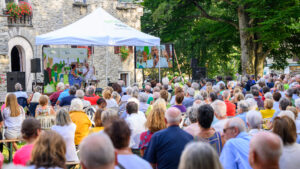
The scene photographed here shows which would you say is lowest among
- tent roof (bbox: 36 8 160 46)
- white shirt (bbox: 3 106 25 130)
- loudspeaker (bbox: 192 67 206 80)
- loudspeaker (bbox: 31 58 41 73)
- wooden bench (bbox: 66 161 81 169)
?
wooden bench (bbox: 66 161 81 169)

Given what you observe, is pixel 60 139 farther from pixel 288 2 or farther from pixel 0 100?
pixel 288 2

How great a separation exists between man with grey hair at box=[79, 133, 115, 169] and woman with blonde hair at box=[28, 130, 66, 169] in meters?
0.70

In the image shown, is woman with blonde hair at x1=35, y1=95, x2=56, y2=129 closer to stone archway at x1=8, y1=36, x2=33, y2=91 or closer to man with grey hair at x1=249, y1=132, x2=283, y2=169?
man with grey hair at x1=249, y1=132, x2=283, y2=169

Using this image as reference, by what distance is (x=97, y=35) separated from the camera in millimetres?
13562

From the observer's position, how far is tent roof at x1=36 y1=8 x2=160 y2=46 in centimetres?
1345

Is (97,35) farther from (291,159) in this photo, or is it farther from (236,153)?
(291,159)

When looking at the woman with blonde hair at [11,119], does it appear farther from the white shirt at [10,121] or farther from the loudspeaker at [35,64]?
the loudspeaker at [35,64]

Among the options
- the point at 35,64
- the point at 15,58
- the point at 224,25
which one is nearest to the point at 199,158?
the point at 35,64

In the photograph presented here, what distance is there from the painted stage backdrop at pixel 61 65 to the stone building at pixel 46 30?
0.98 metres

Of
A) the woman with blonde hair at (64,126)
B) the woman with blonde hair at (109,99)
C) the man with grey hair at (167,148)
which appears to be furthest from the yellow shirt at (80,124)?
→ the man with grey hair at (167,148)

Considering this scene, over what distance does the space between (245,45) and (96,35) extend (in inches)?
479

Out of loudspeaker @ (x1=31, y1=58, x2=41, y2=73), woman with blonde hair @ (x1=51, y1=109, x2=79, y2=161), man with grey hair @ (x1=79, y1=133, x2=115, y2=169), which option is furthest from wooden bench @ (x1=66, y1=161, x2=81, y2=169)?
loudspeaker @ (x1=31, y1=58, x2=41, y2=73)

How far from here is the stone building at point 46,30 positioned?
1809cm

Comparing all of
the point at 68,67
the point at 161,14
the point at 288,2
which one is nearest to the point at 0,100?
the point at 68,67
